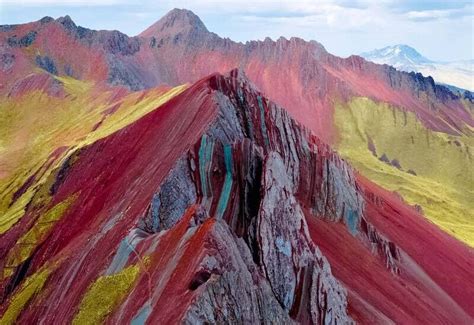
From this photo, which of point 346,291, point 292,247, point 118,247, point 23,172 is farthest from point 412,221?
point 23,172

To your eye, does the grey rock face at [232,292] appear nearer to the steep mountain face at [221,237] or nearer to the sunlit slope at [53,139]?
the steep mountain face at [221,237]

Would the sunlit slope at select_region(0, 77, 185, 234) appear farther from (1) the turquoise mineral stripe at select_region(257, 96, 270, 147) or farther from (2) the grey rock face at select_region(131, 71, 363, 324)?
(2) the grey rock face at select_region(131, 71, 363, 324)

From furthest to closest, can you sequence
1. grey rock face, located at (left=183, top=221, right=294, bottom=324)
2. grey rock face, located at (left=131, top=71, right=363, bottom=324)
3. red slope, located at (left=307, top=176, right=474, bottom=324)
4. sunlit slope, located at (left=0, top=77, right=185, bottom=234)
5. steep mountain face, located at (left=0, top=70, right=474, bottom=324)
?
sunlit slope, located at (left=0, top=77, right=185, bottom=234) < red slope, located at (left=307, top=176, right=474, bottom=324) < steep mountain face, located at (left=0, top=70, right=474, bottom=324) < grey rock face, located at (left=131, top=71, right=363, bottom=324) < grey rock face, located at (left=183, top=221, right=294, bottom=324)

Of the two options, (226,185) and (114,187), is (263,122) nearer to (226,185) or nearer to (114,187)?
(226,185)

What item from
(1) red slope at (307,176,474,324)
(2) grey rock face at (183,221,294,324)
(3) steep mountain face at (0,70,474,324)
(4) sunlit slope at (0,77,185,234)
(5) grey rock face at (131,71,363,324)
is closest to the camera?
(2) grey rock face at (183,221,294,324)

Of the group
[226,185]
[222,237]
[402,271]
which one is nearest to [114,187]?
[226,185]

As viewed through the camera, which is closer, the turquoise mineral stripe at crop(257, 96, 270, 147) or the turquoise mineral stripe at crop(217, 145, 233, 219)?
the turquoise mineral stripe at crop(217, 145, 233, 219)

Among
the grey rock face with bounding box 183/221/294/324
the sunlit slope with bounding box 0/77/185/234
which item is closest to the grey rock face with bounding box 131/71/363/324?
the grey rock face with bounding box 183/221/294/324

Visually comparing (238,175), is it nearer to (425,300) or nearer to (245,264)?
(245,264)
